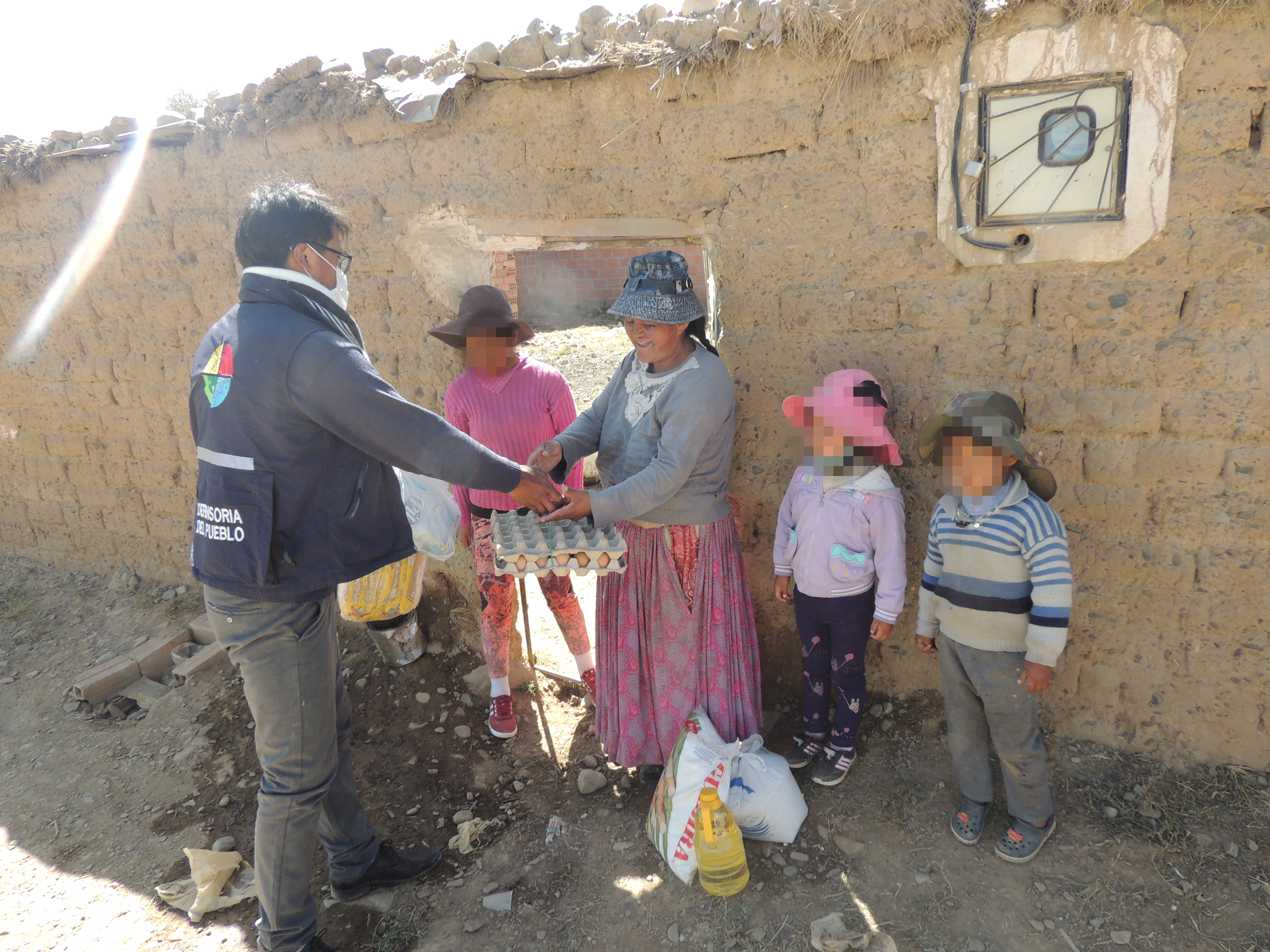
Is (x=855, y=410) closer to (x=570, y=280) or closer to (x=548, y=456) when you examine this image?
(x=548, y=456)

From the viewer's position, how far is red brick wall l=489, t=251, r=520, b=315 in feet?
12.1

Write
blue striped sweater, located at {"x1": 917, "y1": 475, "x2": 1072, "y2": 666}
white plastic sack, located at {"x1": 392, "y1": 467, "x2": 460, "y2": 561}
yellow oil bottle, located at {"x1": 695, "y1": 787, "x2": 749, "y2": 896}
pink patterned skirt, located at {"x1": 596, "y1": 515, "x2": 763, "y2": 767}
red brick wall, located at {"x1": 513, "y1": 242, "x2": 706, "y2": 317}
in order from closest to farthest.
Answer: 1. blue striped sweater, located at {"x1": 917, "y1": 475, "x2": 1072, "y2": 666}
2. yellow oil bottle, located at {"x1": 695, "y1": 787, "x2": 749, "y2": 896}
3. pink patterned skirt, located at {"x1": 596, "y1": 515, "x2": 763, "y2": 767}
4. white plastic sack, located at {"x1": 392, "y1": 467, "x2": 460, "y2": 561}
5. red brick wall, located at {"x1": 513, "y1": 242, "x2": 706, "y2": 317}

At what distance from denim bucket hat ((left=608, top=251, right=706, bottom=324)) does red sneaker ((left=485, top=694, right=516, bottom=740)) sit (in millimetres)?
1805

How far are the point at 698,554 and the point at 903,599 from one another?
0.74 meters

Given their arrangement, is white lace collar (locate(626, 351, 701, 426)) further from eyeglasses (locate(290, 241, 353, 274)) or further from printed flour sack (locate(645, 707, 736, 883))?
printed flour sack (locate(645, 707, 736, 883))

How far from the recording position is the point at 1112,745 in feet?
8.80

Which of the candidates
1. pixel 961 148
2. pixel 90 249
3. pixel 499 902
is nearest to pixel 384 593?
pixel 499 902

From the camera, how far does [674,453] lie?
2.40 metres

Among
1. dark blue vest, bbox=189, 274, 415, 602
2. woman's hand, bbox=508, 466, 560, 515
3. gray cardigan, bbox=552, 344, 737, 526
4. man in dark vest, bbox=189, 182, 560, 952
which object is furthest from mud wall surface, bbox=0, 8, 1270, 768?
dark blue vest, bbox=189, 274, 415, 602

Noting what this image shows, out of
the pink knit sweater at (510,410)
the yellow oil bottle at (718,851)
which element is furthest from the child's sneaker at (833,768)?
the pink knit sweater at (510,410)

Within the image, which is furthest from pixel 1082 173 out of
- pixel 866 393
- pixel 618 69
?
pixel 618 69

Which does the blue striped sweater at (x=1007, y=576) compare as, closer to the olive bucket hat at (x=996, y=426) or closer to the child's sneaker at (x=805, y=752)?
the olive bucket hat at (x=996, y=426)

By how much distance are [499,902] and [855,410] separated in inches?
78.5

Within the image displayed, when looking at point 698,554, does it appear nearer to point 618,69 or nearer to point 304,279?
point 304,279
